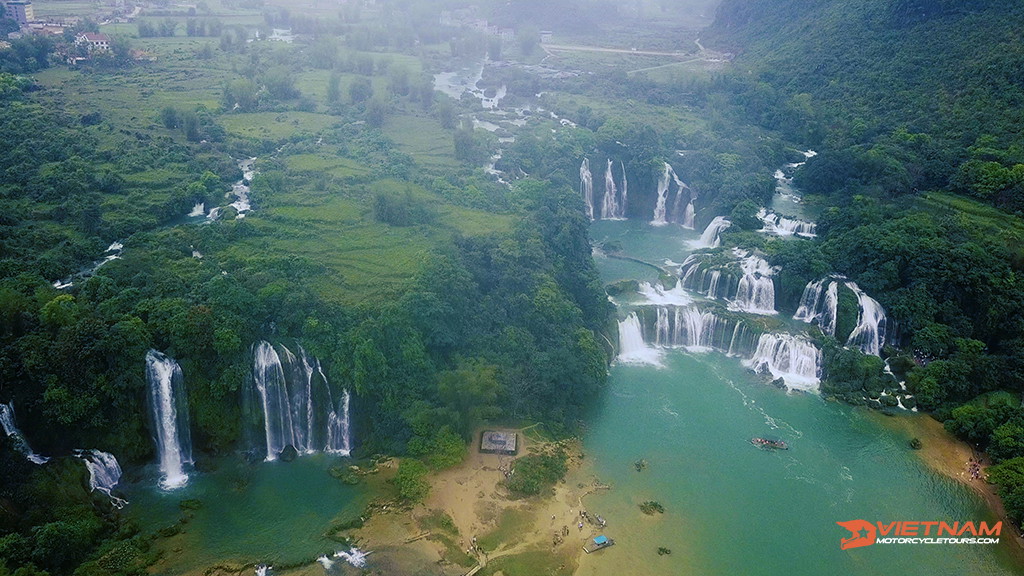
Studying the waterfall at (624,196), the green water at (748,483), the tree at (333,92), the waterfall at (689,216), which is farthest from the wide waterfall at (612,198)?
the tree at (333,92)

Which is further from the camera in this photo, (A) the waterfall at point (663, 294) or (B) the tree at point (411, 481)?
(A) the waterfall at point (663, 294)

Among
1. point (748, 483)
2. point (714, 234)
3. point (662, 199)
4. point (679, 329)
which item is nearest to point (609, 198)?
point (662, 199)

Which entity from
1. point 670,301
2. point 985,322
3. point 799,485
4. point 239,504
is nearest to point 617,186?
point 670,301

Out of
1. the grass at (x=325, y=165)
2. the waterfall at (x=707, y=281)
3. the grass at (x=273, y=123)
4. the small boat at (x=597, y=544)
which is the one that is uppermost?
the grass at (x=273, y=123)

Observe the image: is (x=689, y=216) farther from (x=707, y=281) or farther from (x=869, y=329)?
(x=869, y=329)

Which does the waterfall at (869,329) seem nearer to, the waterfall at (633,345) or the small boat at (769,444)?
the small boat at (769,444)

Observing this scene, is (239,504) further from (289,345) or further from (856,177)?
(856,177)
